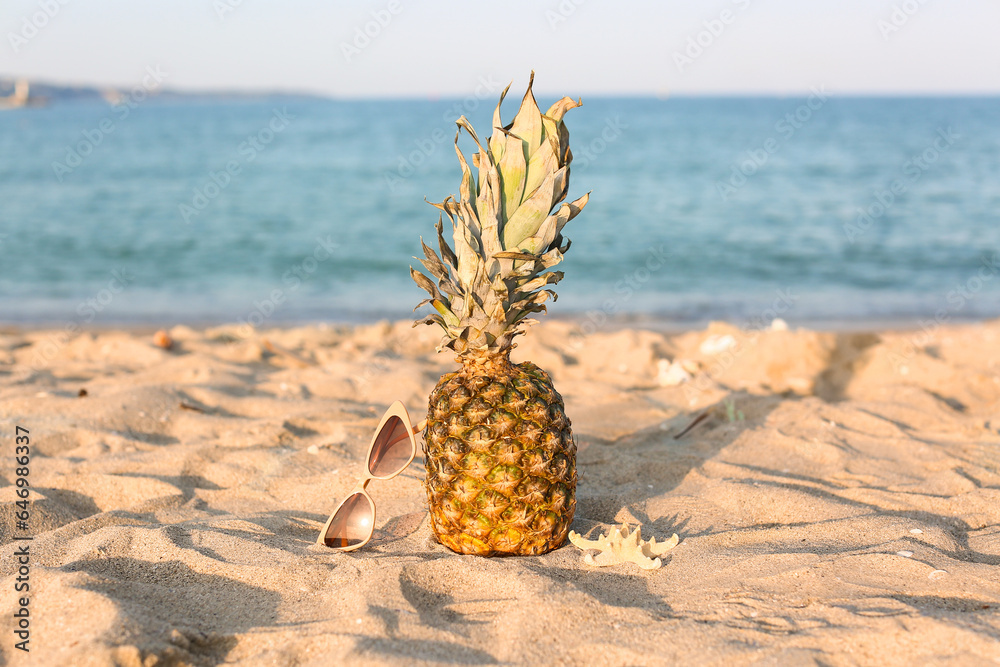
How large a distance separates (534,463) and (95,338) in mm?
6207

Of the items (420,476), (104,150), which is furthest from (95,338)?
(104,150)

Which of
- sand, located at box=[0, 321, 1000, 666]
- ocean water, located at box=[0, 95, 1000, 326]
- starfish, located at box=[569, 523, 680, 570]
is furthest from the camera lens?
ocean water, located at box=[0, 95, 1000, 326]

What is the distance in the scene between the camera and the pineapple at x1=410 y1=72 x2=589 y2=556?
2479mm

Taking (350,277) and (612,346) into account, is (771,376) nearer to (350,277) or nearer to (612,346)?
(612,346)

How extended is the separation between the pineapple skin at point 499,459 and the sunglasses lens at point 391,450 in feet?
0.71

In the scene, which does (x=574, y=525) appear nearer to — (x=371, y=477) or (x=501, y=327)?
(x=371, y=477)

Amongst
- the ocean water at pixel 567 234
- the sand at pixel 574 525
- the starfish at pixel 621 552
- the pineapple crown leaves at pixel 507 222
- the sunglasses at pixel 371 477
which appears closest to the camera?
the sand at pixel 574 525

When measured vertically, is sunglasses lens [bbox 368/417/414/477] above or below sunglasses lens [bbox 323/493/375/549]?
above

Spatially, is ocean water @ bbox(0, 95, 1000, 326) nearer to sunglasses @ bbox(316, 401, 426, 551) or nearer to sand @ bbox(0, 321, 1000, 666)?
sand @ bbox(0, 321, 1000, 666)

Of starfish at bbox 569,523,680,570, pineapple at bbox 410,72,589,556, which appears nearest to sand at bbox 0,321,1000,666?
starfish at bbox 569,523,680,570

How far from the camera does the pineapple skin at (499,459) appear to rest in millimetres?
2492

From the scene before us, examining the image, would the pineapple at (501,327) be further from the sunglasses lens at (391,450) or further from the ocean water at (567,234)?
the ocean water at (567,234)

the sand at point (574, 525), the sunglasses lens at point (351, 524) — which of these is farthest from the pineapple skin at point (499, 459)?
the sunglasses lens at point (351, 524)

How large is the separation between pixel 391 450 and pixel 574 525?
0.90 meters
